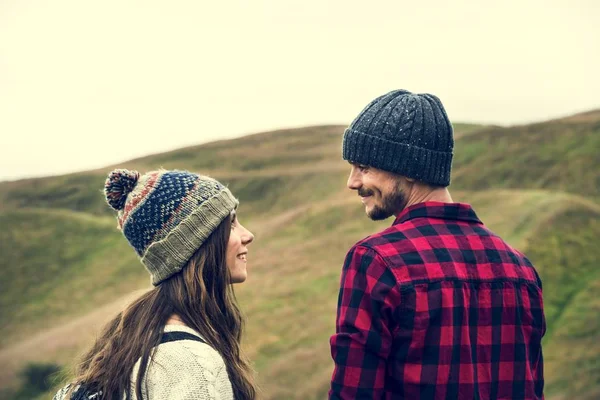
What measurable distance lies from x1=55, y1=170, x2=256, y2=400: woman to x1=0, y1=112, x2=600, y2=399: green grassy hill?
12119 millimetres

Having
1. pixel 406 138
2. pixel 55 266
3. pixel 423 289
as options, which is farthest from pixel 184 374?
pixel 55 266

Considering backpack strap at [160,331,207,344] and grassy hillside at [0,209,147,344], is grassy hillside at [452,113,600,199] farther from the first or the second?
backpack strap at [160,331,207,344]

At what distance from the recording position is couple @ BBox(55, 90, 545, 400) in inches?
127

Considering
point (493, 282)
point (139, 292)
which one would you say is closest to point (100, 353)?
point (139, 292)

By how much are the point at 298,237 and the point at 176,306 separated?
23.0m

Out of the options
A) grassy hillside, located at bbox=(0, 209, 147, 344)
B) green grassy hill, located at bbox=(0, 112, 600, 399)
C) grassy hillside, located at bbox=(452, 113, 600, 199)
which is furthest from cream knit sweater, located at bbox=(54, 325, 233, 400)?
grassy hillside, located at bbox=(0, 209, 147, 344)

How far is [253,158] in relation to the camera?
127 ft

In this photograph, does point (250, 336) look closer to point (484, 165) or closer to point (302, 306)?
point (302, 306)

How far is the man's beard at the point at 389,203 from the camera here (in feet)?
12.1

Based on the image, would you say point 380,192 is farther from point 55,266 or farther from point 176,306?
point 55,266

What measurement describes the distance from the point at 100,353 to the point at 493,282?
6.34 ft

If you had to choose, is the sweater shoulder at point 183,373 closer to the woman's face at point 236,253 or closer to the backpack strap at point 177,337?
the backpack strap at point 177,337

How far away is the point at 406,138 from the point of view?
12.1 ft

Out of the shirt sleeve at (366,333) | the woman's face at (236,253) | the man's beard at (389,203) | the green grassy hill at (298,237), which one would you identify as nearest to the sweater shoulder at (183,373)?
the shirt sleeve at (366,333)
